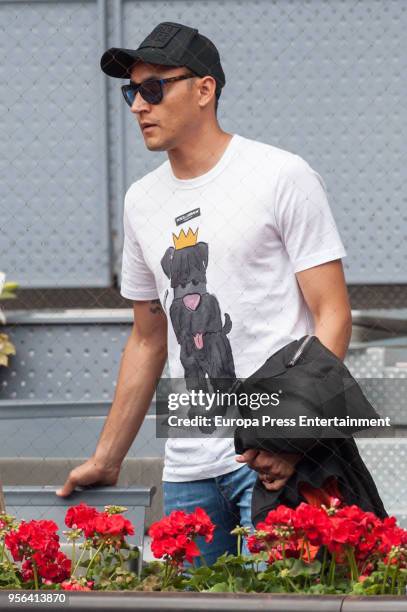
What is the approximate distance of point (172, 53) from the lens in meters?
2.76

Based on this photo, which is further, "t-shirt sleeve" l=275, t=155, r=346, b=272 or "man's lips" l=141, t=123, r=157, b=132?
"man's lips" l=141, t=123, r=157, b=132

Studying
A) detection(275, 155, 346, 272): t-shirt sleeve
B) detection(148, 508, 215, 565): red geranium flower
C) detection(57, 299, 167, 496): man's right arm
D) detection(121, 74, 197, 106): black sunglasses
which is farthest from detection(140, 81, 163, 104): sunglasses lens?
detection(148, 508, 215, 565): red geranium flower

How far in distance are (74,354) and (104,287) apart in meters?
0.31

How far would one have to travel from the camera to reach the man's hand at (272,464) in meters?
2.41

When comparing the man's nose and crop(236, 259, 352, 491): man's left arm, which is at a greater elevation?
the man's nose

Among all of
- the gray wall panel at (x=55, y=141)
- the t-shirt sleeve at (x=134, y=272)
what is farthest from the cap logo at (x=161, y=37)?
the gray wall panel at (x=55, y=141)

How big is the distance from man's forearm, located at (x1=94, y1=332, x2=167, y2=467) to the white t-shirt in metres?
0.20

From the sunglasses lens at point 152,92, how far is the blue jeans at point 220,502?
0.88 metres

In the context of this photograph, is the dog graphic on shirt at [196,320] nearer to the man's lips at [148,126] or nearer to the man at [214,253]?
the man at [214,253]

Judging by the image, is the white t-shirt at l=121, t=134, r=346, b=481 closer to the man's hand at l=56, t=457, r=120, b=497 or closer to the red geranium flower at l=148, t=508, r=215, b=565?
the man's hand at l=56, t=457, r=120, b=497

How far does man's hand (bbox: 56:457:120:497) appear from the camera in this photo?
2850mm

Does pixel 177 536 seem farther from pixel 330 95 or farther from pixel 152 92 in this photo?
pixel 330 95

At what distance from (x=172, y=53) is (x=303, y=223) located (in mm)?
540

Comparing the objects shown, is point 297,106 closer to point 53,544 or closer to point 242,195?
point 242,195
